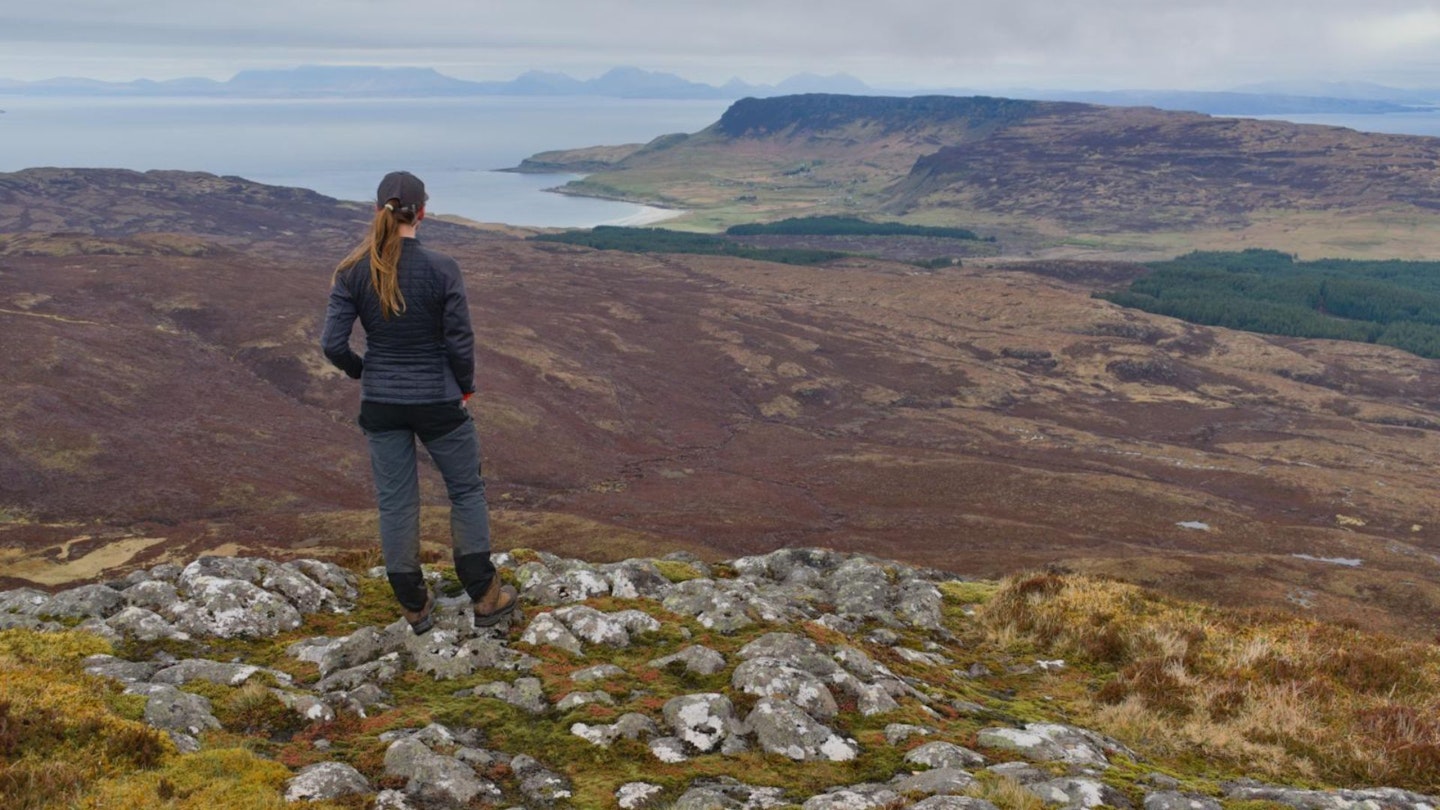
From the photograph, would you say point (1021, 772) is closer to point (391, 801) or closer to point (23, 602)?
point (391, 801)

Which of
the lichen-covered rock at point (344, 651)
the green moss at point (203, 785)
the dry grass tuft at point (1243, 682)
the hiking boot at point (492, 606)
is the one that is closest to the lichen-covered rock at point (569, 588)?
the hiking boot at point (492, 606)

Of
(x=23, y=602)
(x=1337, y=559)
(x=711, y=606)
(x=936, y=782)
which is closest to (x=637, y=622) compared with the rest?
(x=711, y=606)

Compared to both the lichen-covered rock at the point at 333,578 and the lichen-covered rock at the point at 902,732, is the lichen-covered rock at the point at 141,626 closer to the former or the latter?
the lichen-covered rock at the point at 333,578

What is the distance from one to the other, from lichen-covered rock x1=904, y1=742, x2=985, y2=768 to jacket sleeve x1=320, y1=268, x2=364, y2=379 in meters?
6.80

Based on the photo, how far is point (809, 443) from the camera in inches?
3302

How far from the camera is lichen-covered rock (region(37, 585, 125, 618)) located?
1119 centimetres

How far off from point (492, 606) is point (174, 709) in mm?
3475

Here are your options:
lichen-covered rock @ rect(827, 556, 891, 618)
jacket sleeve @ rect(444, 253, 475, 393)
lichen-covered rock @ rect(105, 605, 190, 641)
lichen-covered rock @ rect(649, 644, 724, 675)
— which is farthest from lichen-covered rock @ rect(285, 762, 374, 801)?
lichen-covered rock @ rect(827, 556, 891, 618)

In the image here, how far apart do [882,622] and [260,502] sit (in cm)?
5186

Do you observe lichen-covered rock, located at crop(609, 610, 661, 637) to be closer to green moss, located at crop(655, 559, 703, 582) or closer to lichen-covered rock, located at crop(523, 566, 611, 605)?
lichen-covered rock, located at crop(523, 566, 611, 605)

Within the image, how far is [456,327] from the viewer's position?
9195 mm

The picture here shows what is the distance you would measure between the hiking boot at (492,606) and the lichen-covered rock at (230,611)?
2.90 meters

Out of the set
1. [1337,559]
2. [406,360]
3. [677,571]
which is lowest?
[1337,559]

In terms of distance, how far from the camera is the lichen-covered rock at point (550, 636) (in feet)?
34.1
